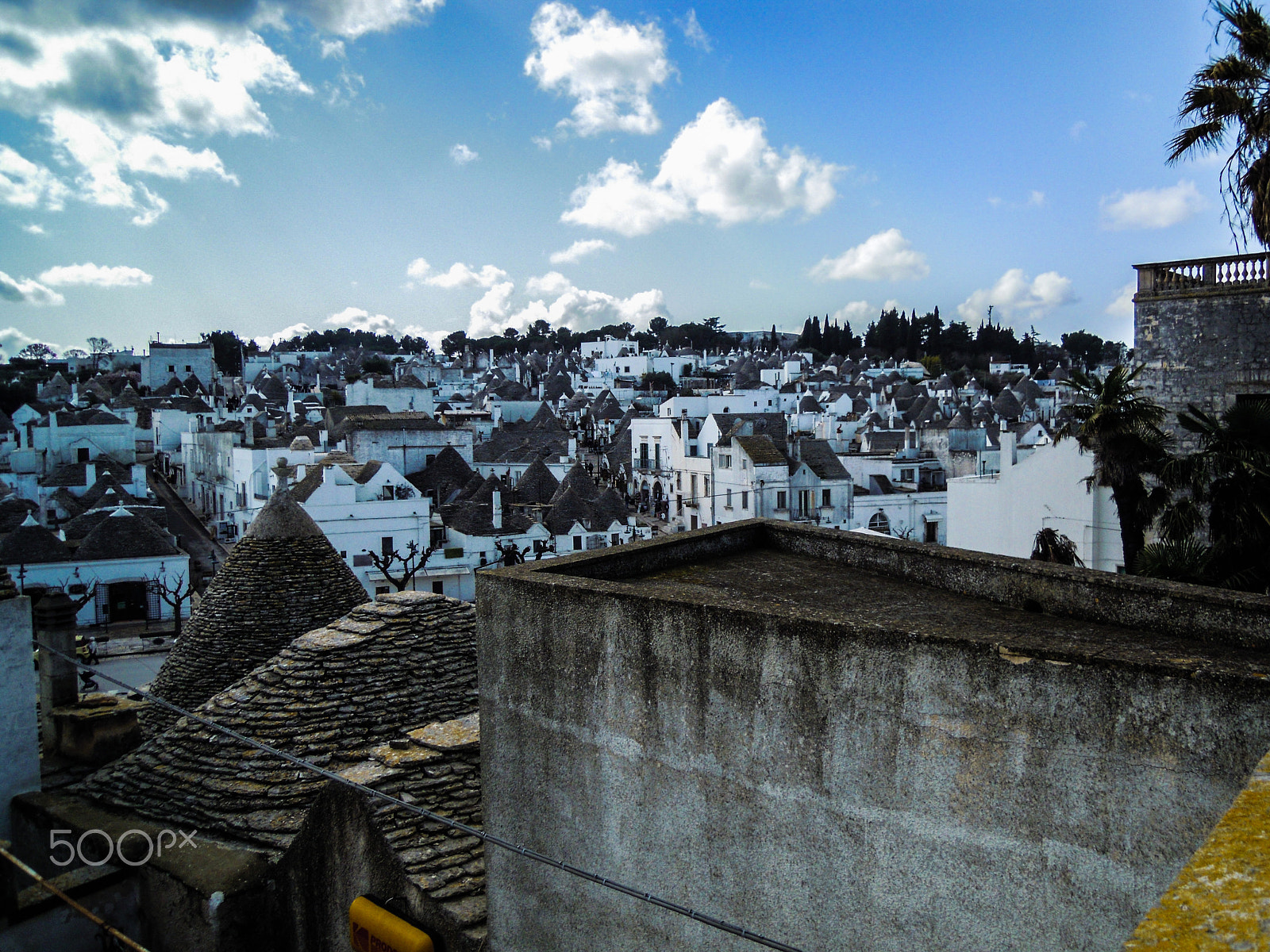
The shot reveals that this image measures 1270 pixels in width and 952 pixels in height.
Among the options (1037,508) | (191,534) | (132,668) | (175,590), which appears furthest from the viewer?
(191,534)

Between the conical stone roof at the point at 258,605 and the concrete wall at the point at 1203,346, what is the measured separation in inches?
624

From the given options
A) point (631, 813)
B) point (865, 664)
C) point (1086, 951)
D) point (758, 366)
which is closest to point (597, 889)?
point (631, 813)

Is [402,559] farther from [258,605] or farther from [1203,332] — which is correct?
[1203,332]

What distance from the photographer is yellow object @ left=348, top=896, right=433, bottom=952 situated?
706 cm

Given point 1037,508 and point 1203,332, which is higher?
point 1203,332

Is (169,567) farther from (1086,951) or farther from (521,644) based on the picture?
(1086,951)

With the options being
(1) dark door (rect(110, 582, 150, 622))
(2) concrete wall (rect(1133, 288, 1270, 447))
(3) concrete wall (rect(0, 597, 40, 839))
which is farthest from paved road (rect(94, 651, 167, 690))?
(2) concrete wall (rect(1133, 288, 1270, 447))

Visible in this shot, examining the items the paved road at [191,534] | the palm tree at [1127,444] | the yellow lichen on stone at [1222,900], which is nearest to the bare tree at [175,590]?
the paved road at [191,534]

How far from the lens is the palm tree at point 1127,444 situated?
676 inches

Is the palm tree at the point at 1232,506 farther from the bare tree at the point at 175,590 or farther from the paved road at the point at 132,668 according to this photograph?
the bare tree at the point at 175,590

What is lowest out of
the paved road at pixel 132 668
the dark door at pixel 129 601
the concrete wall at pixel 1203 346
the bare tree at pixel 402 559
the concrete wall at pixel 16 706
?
the paved road at pixel 132 668

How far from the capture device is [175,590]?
121 feet

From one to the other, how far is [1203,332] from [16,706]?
20.0 metres

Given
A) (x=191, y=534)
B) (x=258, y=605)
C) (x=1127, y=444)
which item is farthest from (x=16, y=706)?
(x=191, y=534)
